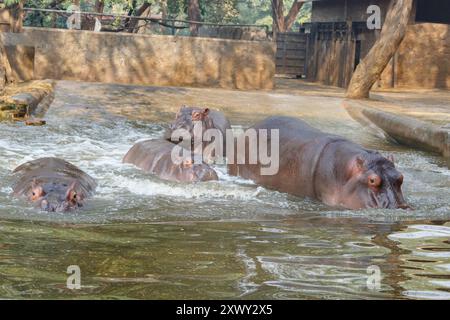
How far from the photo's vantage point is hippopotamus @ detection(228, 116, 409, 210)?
6.98 metres

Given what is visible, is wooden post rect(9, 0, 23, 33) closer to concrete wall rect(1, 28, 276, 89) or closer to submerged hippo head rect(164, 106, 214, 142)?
concrete wall rect(1, 28, 276, 89)

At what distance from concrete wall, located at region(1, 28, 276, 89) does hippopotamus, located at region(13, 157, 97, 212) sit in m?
9.35

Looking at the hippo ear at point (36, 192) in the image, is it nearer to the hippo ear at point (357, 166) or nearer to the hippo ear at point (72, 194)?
the hippo ear at point (72, 194)

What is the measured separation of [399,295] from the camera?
4320 millimetres


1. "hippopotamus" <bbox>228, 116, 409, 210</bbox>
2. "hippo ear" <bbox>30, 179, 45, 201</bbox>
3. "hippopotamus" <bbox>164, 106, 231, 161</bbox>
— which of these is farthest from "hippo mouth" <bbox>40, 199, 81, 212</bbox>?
"hippopotamus" <bbox>164, 106, 231, 161</bbox>

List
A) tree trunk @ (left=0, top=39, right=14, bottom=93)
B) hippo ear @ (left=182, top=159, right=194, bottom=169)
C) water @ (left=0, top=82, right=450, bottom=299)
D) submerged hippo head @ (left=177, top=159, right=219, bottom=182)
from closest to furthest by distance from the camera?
water @ (left=0, top=82, right=450, bottom=299) < submerged hippo head @ (left=177, top=159, right=219, bottom=182) < hippo ear @ (left=182, top=159, right=194, bottom=169) < tree trunk @ (left=0, top=39, right=14, bottom=93)

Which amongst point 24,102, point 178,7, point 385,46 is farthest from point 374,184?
point 178,7

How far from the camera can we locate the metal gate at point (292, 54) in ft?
91.5

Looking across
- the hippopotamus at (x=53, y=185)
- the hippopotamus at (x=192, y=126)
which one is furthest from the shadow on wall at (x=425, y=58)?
the hippopotamus at (x=53, y=185)

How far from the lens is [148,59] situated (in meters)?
18.0

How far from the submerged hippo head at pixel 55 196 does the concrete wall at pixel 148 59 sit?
1059cm

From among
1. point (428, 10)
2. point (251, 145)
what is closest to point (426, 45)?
point (428, 10)

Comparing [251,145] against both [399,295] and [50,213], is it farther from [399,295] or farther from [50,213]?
[399,295]
